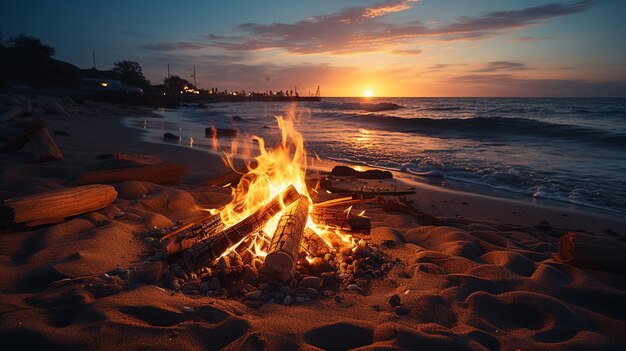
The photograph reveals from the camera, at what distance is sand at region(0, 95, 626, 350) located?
92.0 inches

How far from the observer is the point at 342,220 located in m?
4.47

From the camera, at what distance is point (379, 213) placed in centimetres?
603

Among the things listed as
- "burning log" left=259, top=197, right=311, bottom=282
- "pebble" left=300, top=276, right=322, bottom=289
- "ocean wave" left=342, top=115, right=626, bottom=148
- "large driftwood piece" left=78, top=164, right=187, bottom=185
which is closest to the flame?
"burning log" left=259, top=197, right=311, bottom=282

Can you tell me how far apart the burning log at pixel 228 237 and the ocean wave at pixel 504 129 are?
2006 centimetres

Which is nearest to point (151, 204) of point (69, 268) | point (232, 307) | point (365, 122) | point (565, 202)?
point (69, 268)

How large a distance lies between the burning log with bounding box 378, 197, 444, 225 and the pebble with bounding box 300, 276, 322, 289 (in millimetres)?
2775

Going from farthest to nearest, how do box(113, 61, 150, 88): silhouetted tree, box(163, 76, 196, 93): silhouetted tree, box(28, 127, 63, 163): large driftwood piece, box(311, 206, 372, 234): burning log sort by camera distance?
box(163, 76, 196, 93): silhouetted tree
box(113, 61, 150, 88): silhouetted tree
box(28, 127, 63, 163): large driftwood piece
box(311, 206, 372, 234): burning log

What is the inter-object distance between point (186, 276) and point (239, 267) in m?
0.50

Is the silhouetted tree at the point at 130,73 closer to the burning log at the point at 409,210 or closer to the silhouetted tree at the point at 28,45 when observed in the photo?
the silhouetted tree at the point at 28,45

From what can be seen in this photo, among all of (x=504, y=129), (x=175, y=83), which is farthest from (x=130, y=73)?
(x=504, y=129)

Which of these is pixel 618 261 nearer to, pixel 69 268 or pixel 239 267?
pixel 239 267

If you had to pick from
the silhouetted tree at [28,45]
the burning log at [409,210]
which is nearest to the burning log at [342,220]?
the burning log at [409,210]

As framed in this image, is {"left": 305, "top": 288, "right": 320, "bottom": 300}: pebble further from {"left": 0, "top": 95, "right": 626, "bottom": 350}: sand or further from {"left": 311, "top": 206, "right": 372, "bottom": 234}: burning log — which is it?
{"left": 311, "top": 206, "right": 372, "bottom": 234}: burning log

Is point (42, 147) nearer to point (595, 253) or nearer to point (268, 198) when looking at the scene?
point (268, 198)
